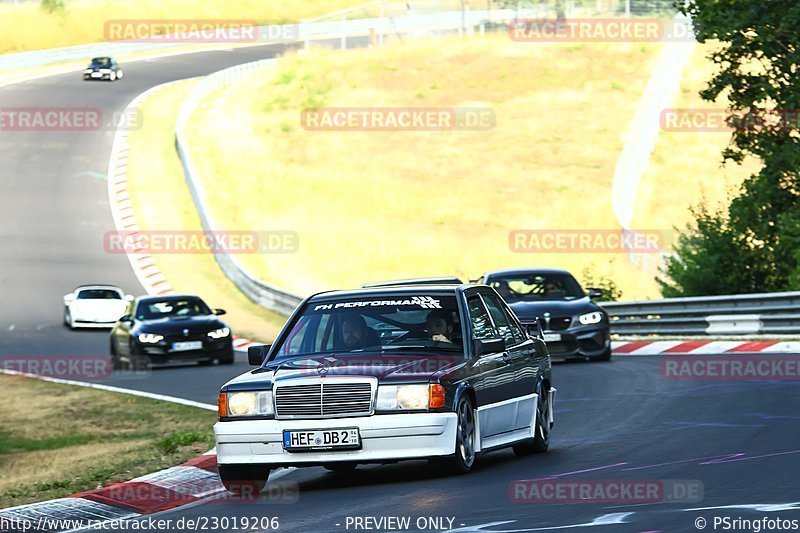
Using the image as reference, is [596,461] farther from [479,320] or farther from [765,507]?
[765,507]

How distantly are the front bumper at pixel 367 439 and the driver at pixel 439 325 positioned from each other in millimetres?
1201

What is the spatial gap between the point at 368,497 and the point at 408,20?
81563 millimetres

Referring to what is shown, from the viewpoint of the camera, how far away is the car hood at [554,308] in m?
24.5

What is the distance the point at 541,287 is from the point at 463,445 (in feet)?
47.4

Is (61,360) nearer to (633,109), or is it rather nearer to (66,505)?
(66,505)

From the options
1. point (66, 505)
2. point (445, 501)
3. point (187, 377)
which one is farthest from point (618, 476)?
point (187, 377)

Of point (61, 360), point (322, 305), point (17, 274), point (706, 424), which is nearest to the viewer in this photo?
point (322, 305)

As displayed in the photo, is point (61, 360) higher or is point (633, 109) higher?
point (633, 109)

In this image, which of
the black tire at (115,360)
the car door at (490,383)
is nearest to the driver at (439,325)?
the car door at (490,383)

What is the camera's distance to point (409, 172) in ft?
197

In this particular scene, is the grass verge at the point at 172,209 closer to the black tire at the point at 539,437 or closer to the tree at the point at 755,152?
the tree at the point at 755,152

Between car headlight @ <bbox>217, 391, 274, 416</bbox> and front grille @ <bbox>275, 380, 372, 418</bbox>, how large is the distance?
0.09m

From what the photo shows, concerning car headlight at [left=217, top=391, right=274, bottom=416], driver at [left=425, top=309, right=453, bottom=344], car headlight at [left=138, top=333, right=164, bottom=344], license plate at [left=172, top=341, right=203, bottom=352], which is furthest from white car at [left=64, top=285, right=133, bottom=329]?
car headlight at [left=217, top=391, right=274, bottom=416]

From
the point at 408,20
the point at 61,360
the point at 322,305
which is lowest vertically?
the point at 61,360
